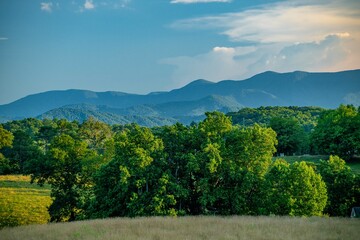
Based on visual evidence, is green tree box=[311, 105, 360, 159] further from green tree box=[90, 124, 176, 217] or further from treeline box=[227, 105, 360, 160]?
green tree box=[90, 124, 176, 217]

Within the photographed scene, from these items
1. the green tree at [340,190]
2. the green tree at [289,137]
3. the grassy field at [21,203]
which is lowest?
the grassy field at [21,203]

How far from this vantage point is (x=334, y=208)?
120ft

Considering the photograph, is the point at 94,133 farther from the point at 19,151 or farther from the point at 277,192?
the point at 277,192

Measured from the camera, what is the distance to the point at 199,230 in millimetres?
19641

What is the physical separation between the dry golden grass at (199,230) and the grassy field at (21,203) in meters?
17.1

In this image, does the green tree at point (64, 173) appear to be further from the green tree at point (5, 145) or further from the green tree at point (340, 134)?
the green tree at point (5, 145)

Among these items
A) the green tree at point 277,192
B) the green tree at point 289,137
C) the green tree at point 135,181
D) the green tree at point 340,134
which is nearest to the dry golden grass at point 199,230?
A: the green tree at point 135,181

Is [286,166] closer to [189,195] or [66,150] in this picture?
[189,195]

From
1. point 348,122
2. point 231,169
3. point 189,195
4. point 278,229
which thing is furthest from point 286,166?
point 348,122

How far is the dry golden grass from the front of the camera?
18.0 metres

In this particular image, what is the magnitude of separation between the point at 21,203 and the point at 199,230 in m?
39.5

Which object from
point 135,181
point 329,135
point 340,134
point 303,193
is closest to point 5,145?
point 329,135

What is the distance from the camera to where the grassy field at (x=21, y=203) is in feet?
140

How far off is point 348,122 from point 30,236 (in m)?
62.6
